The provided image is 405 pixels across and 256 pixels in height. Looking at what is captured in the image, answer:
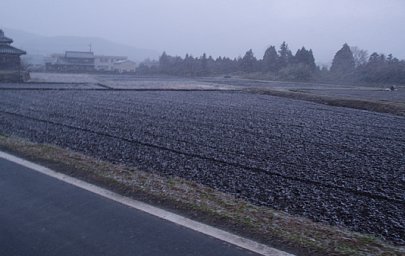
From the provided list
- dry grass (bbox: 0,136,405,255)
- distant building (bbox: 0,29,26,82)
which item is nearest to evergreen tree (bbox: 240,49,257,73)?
distant building (bbox: 0,29,26,82)

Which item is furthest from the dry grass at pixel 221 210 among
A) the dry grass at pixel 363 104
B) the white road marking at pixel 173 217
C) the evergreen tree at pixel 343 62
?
the evergreen tree at pixel 343 62

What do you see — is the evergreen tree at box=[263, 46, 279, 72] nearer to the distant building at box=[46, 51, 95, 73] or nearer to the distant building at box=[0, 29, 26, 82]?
the distant building at box=[46, 51, 95, 73]

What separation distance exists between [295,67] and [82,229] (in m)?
67.7

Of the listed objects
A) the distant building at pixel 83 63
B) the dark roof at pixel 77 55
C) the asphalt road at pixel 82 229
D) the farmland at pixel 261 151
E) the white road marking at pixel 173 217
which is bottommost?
the farmland at pixel 261 151

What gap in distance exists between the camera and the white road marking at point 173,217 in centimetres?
463

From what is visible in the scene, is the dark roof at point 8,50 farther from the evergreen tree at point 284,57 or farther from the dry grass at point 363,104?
the evergreen tree at point 284,57

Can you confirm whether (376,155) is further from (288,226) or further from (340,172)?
(288,226)

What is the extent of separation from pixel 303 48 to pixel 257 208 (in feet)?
240

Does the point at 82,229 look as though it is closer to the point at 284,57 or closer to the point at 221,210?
the point at 221,210

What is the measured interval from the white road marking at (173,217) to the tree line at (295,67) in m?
61.5

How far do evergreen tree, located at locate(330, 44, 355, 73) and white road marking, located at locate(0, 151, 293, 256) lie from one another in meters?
70.6

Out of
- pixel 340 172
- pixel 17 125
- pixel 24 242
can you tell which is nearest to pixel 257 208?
pixel 24 242

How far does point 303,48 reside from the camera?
75.2 metres

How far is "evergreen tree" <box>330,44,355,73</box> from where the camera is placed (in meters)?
73.4
